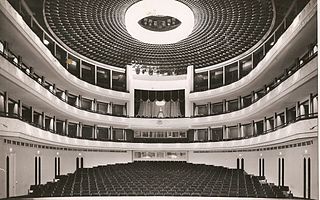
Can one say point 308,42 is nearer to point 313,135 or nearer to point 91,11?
point 313,135

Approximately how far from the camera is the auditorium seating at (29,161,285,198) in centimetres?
1527

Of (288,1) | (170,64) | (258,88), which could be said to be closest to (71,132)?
(170,64)

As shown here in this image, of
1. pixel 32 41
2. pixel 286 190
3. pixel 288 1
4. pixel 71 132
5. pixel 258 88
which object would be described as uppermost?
pixel 288 1

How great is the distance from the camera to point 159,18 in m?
22.0

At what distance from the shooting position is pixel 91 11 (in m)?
20.8

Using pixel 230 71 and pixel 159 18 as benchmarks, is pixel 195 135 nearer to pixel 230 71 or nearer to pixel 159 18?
pixel 230 71

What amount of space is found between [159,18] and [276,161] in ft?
36.9

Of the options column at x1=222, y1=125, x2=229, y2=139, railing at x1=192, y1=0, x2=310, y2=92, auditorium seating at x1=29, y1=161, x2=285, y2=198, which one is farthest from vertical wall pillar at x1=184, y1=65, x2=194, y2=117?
auditorium seating at x1=29, y1=161, x2=285, y2=198

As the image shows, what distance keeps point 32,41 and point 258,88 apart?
16069 millimetres

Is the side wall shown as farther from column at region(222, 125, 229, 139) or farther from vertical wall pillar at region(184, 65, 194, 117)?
vertical wall pillar at region(184, 65, 194, 117)

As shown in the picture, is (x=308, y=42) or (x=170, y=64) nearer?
(x=308, y=42)

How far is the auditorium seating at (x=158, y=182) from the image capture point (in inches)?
601

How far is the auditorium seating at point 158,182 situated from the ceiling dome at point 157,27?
7569 mm

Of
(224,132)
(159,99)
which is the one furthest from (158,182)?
(224,132)
